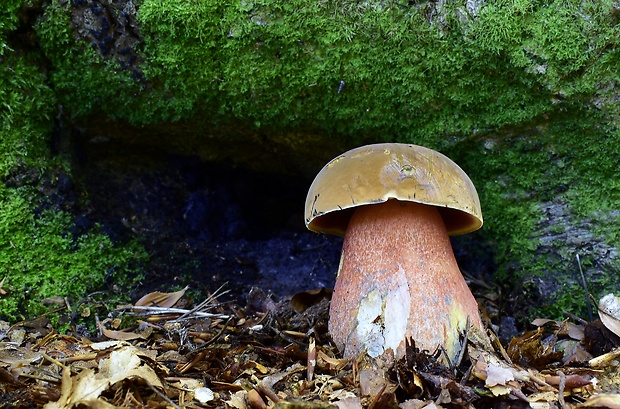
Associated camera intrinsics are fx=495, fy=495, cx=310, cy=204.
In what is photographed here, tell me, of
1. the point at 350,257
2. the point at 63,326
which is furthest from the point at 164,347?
the point at 350,257

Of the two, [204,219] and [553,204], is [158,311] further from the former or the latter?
[553,204]

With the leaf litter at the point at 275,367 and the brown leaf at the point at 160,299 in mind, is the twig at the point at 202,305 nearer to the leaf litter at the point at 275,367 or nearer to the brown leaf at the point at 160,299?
the leaf litter at the point at 275,367

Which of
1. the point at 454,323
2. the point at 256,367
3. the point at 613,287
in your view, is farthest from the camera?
the point at 613,287

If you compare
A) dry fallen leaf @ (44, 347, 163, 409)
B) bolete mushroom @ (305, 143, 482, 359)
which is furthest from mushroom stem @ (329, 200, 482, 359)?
dry fallen leaf @ (44, 347, 163, 409)

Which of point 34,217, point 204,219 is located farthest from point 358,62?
point 34,217

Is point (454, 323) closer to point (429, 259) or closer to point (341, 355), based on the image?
point (429, 259)

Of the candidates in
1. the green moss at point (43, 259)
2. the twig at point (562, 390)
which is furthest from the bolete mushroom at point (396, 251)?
the green moss at point (43, 259)
